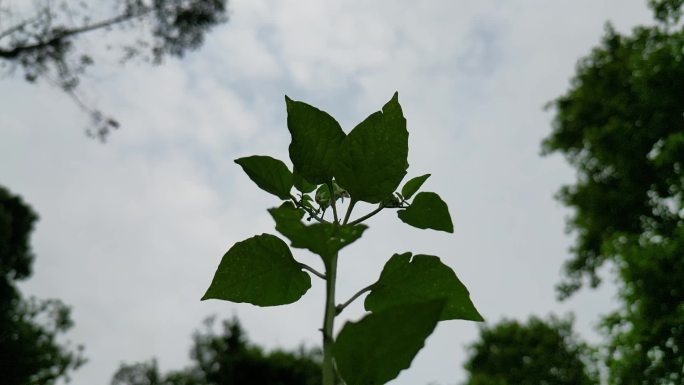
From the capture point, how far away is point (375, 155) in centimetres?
54

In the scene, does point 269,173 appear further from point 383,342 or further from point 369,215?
point 383,342

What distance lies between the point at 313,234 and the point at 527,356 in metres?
21.3

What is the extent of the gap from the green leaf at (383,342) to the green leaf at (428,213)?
8.9 inches

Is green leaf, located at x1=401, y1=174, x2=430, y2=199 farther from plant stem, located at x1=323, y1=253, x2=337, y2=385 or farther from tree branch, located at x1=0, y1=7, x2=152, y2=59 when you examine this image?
tree branch, located at x1=0, y1=7, x2=152, y2=59

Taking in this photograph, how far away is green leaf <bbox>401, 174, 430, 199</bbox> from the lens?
2.13 feet

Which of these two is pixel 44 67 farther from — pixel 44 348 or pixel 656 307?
pixel 656 307

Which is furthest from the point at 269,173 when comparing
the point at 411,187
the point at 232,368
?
the point at 232,368

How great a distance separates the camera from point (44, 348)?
1148 centimetres

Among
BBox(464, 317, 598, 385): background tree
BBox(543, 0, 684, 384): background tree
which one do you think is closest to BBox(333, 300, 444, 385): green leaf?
BBox(543, 0, 684, 384): background tree

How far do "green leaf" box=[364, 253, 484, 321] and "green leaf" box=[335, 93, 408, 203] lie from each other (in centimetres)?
8

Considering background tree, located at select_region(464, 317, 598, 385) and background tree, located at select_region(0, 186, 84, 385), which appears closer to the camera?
background tree, located at select_region(0, 186, 84, 385)

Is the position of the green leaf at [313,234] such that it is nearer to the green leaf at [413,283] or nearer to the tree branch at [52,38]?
the green leaf at [413,283]

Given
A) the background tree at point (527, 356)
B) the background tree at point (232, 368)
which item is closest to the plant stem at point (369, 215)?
the background tree at point (232, 368)

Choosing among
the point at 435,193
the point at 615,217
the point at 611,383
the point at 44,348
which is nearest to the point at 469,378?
the point at 615,217
